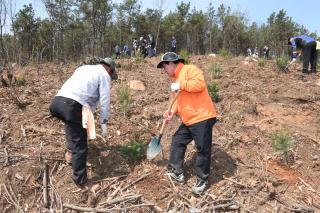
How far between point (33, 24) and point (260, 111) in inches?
971

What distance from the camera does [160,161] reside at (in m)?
4.95

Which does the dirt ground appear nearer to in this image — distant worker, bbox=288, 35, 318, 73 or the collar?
the collar

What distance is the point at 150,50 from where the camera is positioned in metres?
16.0

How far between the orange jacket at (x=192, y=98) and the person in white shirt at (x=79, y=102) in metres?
0.80

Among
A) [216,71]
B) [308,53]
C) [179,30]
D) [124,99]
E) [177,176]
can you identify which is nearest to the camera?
[177,176]

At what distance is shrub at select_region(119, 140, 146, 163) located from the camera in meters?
4.82

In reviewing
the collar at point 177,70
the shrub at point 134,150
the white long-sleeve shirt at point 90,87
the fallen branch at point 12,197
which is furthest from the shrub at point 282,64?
the fallen branch at point 12,197

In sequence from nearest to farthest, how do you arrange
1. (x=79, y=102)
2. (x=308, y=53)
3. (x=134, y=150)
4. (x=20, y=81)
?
(x=79, y=102), (x=134, y=150), (x=20, y=81), (x=308, y=53)

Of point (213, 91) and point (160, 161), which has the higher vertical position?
point (213, 91)

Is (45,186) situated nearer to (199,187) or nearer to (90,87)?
(90,87)

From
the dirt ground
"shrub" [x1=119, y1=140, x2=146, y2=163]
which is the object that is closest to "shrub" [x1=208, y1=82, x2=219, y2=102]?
the dirt ground

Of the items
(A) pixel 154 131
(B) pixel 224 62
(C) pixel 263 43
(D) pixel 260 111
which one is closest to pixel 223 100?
(D) pixel 260 111

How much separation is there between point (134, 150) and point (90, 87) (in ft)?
3.50

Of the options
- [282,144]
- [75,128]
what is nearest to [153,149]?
[75,128]
